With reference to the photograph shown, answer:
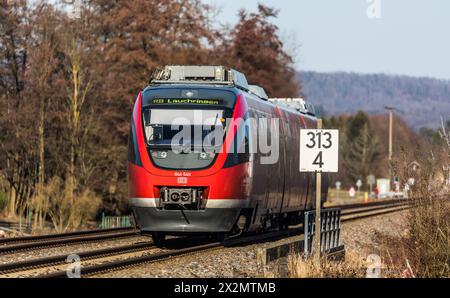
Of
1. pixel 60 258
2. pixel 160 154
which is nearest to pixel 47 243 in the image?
pixel 160 154

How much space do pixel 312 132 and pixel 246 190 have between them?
155 inches

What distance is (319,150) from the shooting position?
15.8 metres

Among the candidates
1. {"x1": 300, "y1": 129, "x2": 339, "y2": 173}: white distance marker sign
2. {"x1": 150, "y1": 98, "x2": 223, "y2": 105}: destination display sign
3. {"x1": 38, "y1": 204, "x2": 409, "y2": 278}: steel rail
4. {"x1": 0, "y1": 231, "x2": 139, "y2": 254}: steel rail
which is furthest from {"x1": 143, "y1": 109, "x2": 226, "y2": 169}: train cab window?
{"x1": 300, "y1": 129, "x2": 339, "y2": 173}: white distance marker sign

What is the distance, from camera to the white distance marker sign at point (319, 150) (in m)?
15.7

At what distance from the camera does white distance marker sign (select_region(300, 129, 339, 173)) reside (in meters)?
15.7

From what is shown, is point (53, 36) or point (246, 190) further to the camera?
point (53, 36)

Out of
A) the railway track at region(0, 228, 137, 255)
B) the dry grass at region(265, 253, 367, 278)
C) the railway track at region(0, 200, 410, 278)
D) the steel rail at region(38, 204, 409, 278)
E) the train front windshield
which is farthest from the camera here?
the railway track at region(0, 228, 137, 255)

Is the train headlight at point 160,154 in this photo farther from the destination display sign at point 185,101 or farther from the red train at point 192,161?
the destination display sign at point 185,101

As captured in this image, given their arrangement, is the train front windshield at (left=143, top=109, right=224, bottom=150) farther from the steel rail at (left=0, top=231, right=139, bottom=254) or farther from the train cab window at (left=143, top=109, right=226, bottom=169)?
the steel rail at (left=0, top=231, right=139, bottom=254)

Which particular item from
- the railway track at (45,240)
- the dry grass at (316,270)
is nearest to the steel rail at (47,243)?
the railway track at (45,240)
